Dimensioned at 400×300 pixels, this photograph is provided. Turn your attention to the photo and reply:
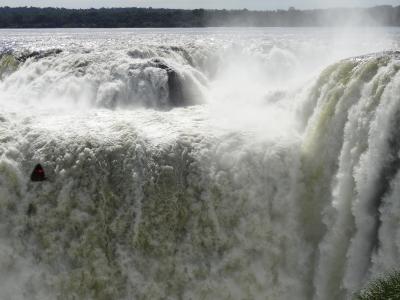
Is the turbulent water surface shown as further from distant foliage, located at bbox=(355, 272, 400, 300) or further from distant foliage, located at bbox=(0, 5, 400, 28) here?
distant foliage, located at bbox=(0, 5, 400, 28)

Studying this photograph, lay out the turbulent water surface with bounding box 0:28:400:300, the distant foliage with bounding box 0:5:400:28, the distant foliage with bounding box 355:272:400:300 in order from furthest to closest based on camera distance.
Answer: the distant foliage with bounding box 0:5:400:28 → the turbulent water surface with bounding box 0:28:400:300 → the distant foliage with bounding box 355:272:400:300

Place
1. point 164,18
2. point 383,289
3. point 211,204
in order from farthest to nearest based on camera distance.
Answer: point 164,18 → point 211,204 → point 383,289

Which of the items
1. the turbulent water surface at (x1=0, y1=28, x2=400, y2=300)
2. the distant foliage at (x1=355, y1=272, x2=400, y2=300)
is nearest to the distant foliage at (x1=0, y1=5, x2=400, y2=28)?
the turbulent water surface at (x1=0, y1=28, x2=400, y2=300)

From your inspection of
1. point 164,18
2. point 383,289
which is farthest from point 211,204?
point 164,18

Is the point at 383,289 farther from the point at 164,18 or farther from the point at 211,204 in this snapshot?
the point at 164,18

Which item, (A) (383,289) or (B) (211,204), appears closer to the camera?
(A) (383,289)

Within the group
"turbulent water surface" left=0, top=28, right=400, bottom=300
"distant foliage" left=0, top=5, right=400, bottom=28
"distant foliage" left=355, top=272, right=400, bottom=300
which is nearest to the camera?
"distant foliage" left=355, top=272, right=400, bottom=300

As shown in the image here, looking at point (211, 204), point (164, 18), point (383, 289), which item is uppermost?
point (164, 18)

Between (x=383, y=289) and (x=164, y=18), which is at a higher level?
(x=164, y=18)
